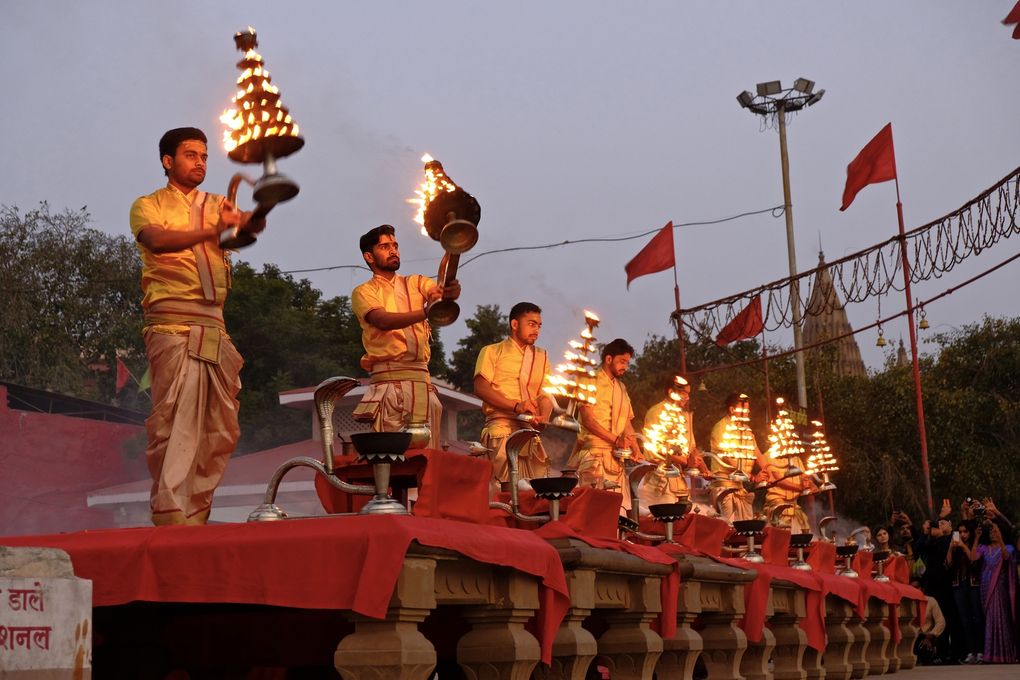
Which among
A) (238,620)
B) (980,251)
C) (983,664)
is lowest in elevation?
(983,664)

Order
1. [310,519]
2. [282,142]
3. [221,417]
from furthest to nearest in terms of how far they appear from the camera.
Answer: [221,417] → [310,519] → [282,142]

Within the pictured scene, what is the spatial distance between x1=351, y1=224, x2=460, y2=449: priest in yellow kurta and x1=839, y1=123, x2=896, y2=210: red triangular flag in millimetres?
13933

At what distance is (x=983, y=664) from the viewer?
14.4 meters

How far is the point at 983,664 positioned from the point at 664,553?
320 inches

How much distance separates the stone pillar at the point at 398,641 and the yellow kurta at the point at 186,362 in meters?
1.46

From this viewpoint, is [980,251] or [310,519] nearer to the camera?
[310,519]

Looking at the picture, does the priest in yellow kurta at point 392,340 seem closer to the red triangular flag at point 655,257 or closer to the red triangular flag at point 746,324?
the red triangular flag at point 655,257

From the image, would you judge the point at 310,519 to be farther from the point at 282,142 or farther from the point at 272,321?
the point at 272,321

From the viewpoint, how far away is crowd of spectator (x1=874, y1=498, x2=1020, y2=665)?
564 inches

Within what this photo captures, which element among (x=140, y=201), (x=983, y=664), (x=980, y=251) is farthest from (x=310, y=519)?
(x=980, y=251)

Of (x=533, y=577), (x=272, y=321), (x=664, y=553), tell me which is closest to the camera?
(x=533, y=577)

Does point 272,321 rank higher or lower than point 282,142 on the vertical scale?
higher

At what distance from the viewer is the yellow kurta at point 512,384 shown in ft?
29.2

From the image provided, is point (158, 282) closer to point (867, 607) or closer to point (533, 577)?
point (533, 577)
